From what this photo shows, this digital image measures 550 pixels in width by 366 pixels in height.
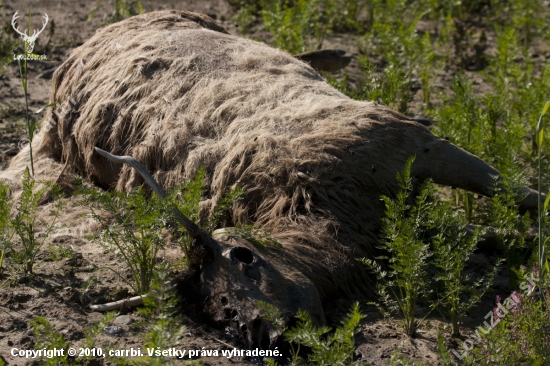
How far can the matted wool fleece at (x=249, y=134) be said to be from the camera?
4.35 meters

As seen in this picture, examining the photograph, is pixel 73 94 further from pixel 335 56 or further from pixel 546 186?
pixel 546 186

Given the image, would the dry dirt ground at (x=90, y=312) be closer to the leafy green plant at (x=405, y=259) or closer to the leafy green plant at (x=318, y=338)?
the leafy green plant at (x=405, y=259)

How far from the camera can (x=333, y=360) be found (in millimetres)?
3143

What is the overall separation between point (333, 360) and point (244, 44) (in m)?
3.02

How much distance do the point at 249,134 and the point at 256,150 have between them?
0.14m

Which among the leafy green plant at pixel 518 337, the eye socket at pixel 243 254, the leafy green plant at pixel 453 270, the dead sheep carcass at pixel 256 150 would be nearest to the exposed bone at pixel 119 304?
the dead sheep carcass at pixel 256 150

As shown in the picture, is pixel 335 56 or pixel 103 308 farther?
pixel 335 56

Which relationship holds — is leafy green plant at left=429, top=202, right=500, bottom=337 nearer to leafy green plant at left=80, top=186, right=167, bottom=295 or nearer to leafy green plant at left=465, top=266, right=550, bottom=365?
leafy green plant at left=465, top=266, right=550, bottom=365

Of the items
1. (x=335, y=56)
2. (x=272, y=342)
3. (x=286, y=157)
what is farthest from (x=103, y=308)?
(x=335, y=56)

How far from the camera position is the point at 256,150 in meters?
4.56

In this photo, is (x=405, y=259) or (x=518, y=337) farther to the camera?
(x=405, y=259)

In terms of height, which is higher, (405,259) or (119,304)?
(405,259)

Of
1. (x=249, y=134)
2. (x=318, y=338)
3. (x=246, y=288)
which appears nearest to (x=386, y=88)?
(x=249, y=134)

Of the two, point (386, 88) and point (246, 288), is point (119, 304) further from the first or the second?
point (386, 88)
